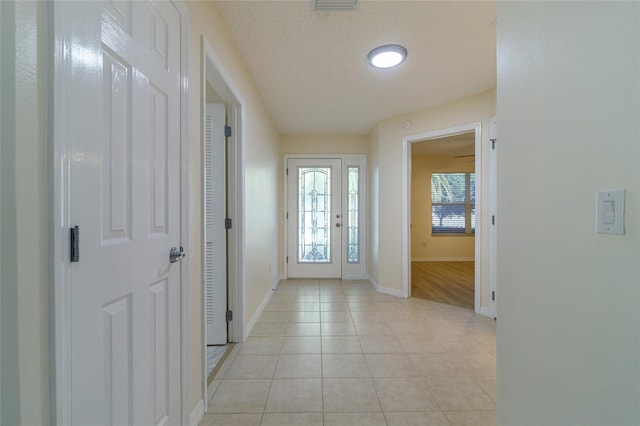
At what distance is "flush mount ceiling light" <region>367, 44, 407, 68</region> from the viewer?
7.16ft

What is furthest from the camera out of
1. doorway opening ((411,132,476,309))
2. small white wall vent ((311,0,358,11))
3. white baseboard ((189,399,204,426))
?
doorway opening ((411,132,476,309))

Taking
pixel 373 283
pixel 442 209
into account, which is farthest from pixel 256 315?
pixel 442 209

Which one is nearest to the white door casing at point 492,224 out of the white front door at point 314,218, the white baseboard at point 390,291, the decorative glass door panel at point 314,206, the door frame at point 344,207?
the white baseboard at point 390,291

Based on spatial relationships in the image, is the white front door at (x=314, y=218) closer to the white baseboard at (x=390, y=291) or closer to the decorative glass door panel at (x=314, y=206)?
the decorative glass door panel at (x=314, y=206)

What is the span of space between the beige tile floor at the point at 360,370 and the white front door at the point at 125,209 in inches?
22.7

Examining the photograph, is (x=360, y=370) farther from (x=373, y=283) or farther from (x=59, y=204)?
(x=373, y=283)

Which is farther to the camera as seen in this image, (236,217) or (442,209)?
(442,209)

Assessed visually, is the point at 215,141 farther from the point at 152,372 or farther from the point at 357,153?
the point at 357,153

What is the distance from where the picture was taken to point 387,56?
89.0 inches

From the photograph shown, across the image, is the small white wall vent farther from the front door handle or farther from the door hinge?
the door hinge

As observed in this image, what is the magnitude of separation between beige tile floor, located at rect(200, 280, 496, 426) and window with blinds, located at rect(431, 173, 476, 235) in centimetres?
376

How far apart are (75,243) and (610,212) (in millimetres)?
1392

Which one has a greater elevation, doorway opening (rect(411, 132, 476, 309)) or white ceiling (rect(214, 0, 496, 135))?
white ceiling (rect(214, 0, 496, 135))

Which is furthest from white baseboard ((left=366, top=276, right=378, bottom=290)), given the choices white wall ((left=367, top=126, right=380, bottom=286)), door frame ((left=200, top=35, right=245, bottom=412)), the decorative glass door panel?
door frame ((left=200, top=35, right=245, bottom=412))
